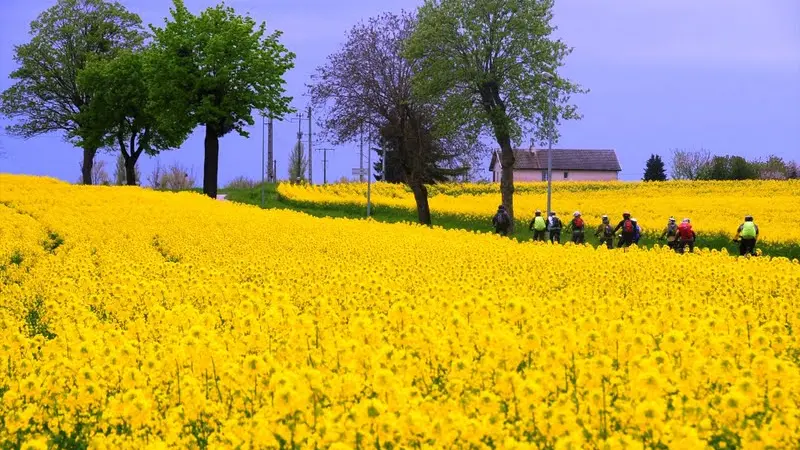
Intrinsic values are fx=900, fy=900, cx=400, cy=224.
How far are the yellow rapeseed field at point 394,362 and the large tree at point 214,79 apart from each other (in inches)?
1689

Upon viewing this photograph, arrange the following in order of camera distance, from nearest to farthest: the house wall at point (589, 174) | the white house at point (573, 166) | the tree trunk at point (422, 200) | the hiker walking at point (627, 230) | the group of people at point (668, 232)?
1. the group of people at point (668, 232)
2. the hiker walking at point (627, 230)
3. the tree trunk at point (422, 200)
4. the white house at point (573, 166)
5. the house wall at point (589, 174)

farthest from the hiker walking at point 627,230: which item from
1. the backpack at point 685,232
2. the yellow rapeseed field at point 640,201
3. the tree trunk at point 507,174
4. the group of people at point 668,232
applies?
the tree trunk at point 507,174

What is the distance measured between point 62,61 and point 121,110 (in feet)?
31.2

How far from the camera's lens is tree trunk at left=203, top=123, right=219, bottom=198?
192 feet

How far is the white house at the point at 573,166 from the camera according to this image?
12306 centimetres

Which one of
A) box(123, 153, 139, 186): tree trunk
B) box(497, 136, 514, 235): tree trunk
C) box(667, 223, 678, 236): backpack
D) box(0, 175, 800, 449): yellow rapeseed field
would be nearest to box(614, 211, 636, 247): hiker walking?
box(667, 223, 678, 236): backpack

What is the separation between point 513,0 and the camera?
147ft

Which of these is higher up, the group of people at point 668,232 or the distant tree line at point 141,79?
the distant tree line at point 141,79

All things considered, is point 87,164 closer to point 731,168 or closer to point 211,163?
point 211,163

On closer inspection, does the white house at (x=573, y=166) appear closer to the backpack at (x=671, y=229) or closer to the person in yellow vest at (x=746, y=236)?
the backpack at (x=671, y=229)

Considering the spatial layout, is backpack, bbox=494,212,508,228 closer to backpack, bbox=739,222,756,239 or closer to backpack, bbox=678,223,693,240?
backpack, bbox=678,223,693,240

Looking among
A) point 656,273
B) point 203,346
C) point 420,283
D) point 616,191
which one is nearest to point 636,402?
point 203,346

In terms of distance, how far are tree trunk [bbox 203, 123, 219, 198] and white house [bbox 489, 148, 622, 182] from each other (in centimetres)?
6908

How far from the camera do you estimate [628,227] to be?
102 ft
